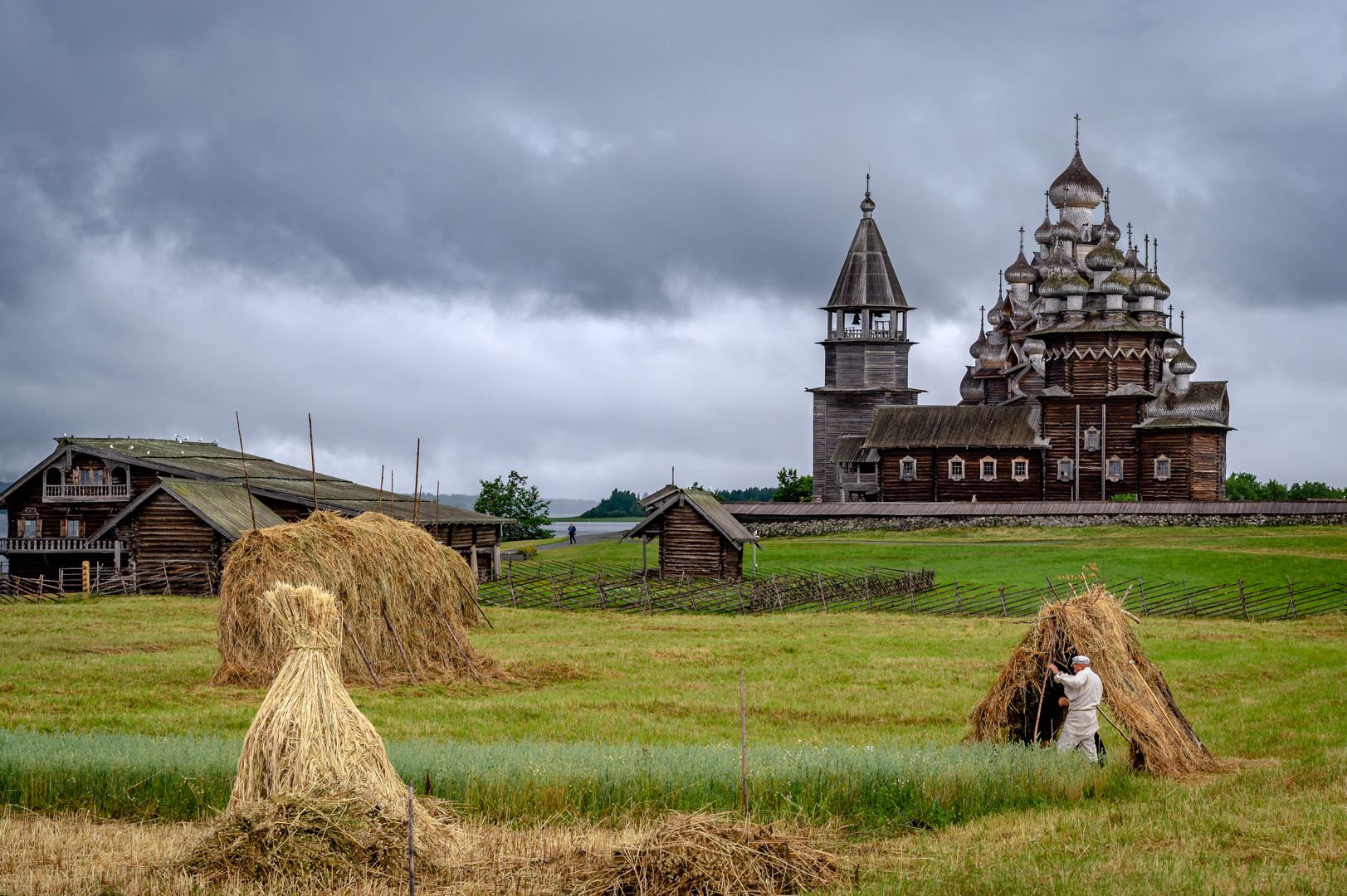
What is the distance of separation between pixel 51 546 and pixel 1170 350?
53.0 meters

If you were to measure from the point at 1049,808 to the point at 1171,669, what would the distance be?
14118 millimetres

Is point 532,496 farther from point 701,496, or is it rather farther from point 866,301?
point 701,496

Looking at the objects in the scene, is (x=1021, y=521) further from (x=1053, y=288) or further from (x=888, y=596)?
(x=888, y=596)

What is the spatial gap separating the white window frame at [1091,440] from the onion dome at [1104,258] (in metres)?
8.35

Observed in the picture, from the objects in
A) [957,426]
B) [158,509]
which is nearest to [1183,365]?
[957,426]

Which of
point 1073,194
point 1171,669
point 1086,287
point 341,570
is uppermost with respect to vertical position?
point 1073,194

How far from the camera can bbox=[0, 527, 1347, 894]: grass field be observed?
12539 millimetres

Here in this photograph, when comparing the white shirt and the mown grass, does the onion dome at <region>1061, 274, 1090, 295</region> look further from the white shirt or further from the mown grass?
the white shirt

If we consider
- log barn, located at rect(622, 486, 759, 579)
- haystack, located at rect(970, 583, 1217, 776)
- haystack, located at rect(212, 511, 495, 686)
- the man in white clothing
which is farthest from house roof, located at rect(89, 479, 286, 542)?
the man in white clothing

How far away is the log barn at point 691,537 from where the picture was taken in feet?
164

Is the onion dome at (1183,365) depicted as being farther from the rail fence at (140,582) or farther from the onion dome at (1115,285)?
the rail fence at (140,582)

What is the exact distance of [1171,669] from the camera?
27.3 metres

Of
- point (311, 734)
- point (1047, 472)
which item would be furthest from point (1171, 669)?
point (1047, 472)

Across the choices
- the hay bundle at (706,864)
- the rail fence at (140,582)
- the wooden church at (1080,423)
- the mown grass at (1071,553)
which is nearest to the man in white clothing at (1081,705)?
the hay bundle at (706,864)
